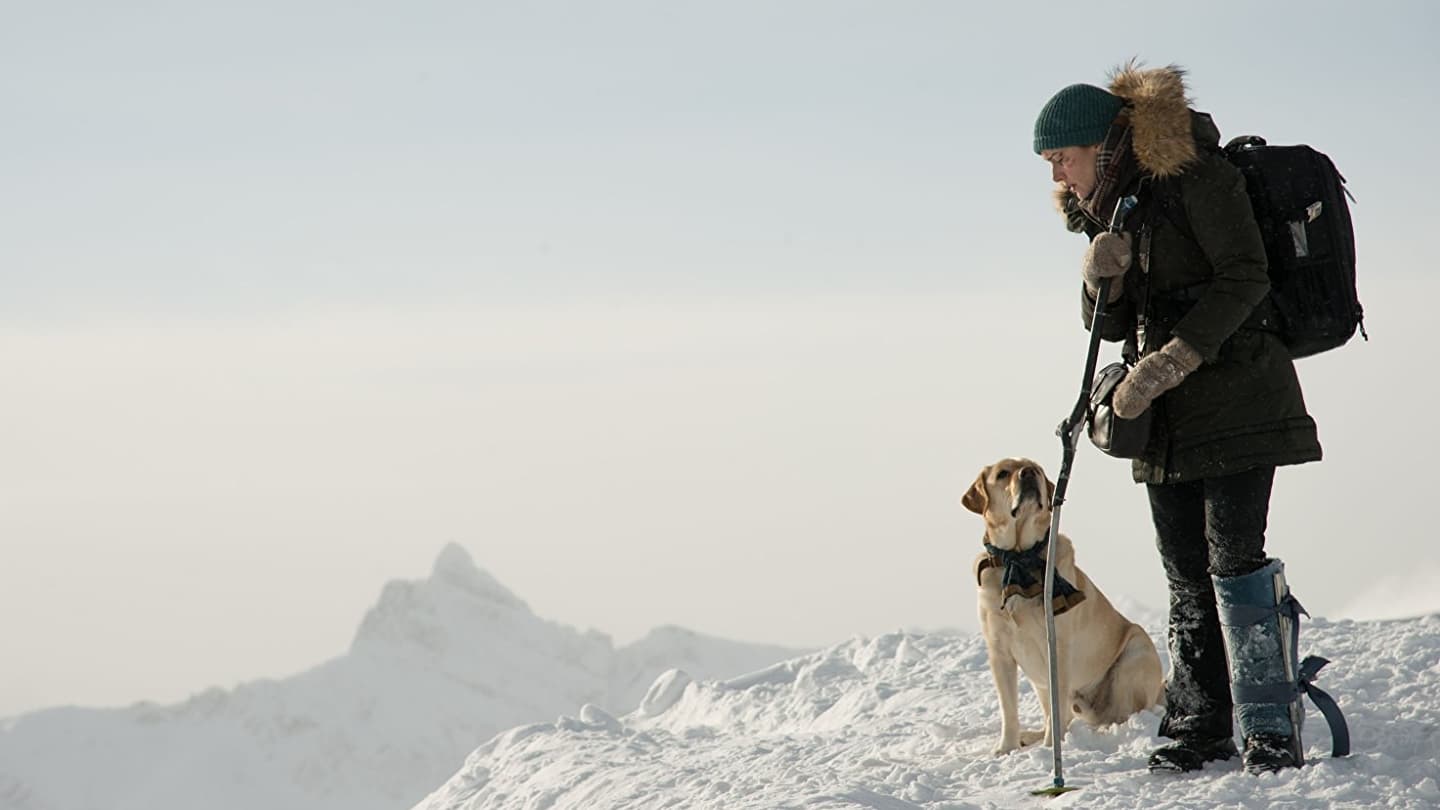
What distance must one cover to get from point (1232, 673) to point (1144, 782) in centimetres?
57

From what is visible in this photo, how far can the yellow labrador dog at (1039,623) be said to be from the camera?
6.04 metres

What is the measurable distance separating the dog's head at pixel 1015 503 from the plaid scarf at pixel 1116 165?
1.44 metres

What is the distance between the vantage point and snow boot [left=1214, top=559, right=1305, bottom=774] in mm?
5047

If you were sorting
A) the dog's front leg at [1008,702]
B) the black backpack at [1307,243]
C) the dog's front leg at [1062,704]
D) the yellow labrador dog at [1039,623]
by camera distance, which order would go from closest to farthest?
the black backpack at [1307,243], the dog's front leg at [1062,704], the yellow labrador dog at [1039,623], the dog's front leg at [1008,702]

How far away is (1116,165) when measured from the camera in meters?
5.14

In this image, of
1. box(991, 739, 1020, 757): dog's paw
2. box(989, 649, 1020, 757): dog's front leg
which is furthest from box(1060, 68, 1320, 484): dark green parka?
box(991, 739, 1020, 757): dog's paw

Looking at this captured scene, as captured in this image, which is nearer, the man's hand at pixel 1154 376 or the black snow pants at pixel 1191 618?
the man's hand at pixel 1154 376

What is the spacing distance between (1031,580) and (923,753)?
121 cm

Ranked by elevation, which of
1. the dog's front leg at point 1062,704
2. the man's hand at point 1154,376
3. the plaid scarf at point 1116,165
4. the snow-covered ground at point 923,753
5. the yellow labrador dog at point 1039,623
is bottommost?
the snow-covered ground at point 923,753

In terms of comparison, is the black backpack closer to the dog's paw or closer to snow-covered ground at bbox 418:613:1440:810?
snow-covered ground at bbox 418:613:1440:810

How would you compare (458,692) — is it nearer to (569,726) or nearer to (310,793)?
(310,793)

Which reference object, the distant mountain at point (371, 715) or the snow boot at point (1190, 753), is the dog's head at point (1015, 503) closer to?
the snow boot at point (1190, 753)

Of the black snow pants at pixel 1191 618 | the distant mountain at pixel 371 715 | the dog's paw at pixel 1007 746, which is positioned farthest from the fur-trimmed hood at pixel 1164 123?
the distant mountain at pixel 371 715

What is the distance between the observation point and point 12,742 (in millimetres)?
74125
